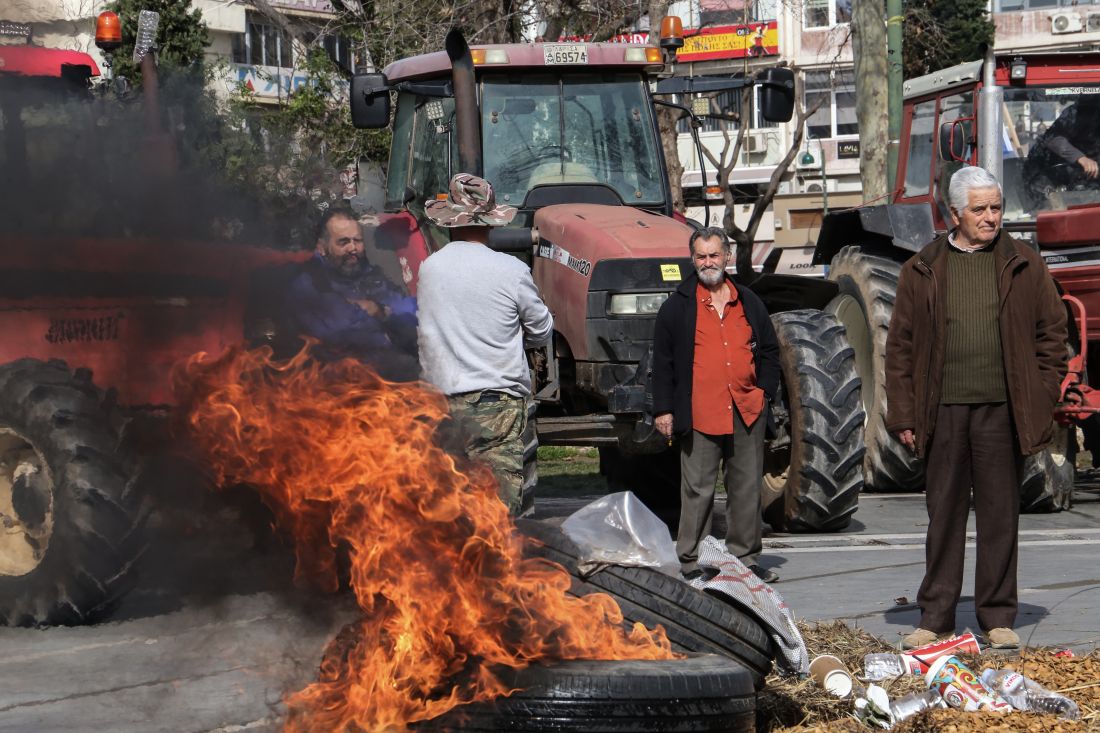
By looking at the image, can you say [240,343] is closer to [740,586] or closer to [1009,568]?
[740,586]

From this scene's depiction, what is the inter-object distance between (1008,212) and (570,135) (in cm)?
Answer: 397

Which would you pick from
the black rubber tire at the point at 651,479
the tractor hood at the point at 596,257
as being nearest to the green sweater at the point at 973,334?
the tractor hood at the point at 596,257

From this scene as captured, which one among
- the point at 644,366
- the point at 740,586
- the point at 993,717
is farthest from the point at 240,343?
the point at 644,366

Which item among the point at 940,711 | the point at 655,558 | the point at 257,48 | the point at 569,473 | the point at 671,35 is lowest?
the point at 569,473

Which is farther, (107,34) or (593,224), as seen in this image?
(107,34)

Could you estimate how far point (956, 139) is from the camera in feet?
39.1

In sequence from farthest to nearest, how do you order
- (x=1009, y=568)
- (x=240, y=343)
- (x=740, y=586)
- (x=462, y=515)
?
(x=1009, y=568) < (x=240, y=343) < (x=740, y=586) < (x=462, y=515)

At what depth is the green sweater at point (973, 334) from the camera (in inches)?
260

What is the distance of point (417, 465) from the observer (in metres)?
5.19

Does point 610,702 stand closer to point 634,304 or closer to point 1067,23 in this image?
point 634,304

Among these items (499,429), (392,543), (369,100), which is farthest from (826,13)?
(392,543)

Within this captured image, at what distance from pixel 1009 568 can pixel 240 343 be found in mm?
3403

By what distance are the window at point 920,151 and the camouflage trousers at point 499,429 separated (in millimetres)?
7058

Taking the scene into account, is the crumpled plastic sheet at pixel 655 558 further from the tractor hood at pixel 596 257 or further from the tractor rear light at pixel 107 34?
the tractor rear light at pixel 107 34
